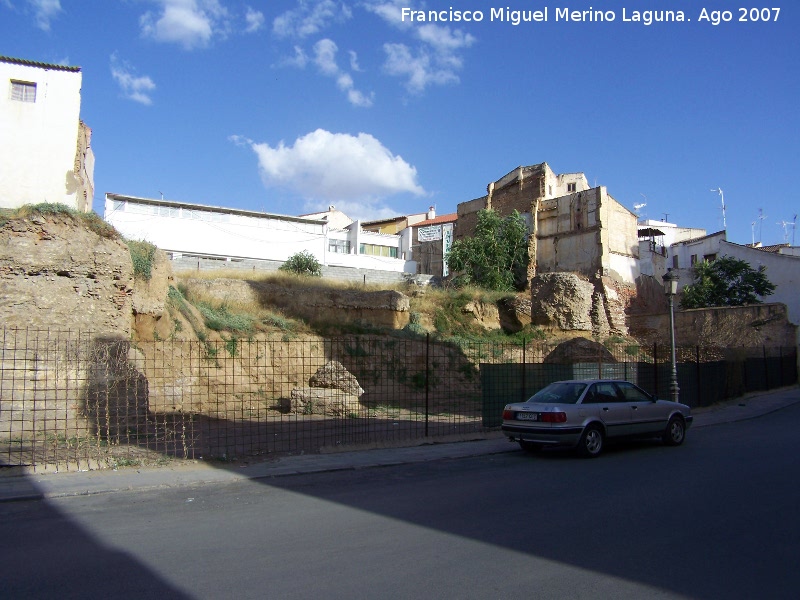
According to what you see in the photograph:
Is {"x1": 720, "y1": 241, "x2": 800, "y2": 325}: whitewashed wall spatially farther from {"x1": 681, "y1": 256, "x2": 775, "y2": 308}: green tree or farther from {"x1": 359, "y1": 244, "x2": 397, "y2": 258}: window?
{"x1": 359, "y1": 244, "x2": 397, "y2": 258}: window

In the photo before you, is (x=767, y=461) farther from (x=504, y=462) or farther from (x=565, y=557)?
(x=565, y=557)

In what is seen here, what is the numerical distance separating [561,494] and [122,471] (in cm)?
678

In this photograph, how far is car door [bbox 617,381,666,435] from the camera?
1199cm

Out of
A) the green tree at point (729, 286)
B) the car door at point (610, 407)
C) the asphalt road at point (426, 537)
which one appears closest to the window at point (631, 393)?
A: the car door at point (610, 407)

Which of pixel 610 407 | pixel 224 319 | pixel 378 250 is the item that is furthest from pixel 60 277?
pixel 378 250

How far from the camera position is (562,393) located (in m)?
11.8

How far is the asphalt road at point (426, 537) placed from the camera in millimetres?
4801

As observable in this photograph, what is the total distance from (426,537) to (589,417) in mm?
6087

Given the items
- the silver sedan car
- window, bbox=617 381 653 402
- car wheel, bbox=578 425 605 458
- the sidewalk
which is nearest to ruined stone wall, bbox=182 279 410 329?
the sidewalk

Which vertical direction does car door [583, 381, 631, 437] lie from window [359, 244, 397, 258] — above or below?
below

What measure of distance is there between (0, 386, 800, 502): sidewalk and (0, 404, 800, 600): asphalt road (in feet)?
0.98

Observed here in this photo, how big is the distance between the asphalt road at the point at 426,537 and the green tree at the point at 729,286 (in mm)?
34376

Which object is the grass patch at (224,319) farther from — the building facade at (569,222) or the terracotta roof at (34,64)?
the building facade at (569,222)

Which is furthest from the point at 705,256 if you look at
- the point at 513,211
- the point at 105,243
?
the point at 105,243
